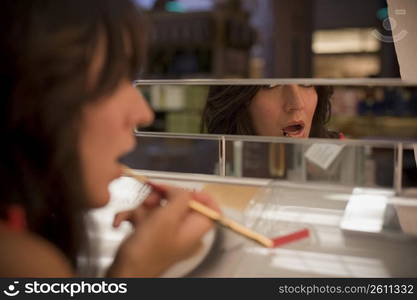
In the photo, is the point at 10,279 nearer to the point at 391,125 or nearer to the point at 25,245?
the point at 25,245

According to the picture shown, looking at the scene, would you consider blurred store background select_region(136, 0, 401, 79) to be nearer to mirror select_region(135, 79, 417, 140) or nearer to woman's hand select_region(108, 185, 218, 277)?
mirror select_region(135, 79, 417, 140)

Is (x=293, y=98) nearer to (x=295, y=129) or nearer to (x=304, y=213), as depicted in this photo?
(x=295, y=129)

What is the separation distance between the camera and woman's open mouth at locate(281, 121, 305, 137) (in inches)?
36.8

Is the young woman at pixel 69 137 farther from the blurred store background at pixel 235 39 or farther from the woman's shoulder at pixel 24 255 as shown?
the blurred store background at pixel 235 39

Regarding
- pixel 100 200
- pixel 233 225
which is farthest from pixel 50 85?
pixel 233 225

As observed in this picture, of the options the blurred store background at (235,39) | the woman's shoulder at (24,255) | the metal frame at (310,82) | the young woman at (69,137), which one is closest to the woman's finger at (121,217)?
the young woman at (69,137)

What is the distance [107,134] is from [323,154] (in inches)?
21.1

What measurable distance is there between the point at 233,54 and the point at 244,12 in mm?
312

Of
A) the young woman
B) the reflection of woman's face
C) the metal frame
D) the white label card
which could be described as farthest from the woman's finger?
the white label card

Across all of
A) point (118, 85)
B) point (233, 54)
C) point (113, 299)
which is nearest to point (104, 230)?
point (113, 299)

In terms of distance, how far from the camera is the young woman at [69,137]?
617 mm

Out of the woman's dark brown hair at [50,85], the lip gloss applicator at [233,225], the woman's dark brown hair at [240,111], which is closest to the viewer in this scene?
the woman's dark brown hair at [50,85]

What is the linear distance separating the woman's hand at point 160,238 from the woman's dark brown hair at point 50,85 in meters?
0.11

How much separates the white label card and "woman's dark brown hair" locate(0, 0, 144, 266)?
0.50 metres
